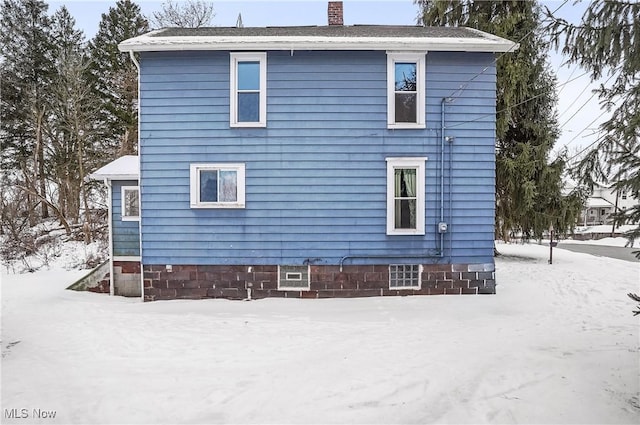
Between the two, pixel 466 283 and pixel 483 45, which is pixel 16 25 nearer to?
pixel 483 45

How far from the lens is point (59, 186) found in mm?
18719

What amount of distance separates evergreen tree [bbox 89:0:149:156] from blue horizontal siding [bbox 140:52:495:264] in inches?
452

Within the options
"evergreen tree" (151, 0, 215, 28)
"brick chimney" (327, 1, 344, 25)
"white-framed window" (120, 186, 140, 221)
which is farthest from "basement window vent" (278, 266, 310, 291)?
"evergreen tree" (151, 0, 215, 28)

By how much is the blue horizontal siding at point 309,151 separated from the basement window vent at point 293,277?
25 cm

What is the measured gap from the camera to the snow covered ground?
371cm

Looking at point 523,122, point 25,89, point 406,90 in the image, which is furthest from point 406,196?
point 25,89

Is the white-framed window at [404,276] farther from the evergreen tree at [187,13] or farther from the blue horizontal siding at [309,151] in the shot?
the evergreen tree at [187,13]

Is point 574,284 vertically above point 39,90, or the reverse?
point 39,90

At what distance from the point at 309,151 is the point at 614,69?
17.9 feet

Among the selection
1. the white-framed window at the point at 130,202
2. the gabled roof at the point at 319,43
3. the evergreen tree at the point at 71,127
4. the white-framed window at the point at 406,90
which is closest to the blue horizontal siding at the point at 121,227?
the white-framed window at the point at 130,202

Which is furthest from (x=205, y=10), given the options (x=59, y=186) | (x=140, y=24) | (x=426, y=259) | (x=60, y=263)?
(x=426, y=259)

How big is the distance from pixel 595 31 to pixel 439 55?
188 inches

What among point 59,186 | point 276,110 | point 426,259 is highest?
point 276,110

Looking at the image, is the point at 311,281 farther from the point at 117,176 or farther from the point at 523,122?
the point at 523,122
